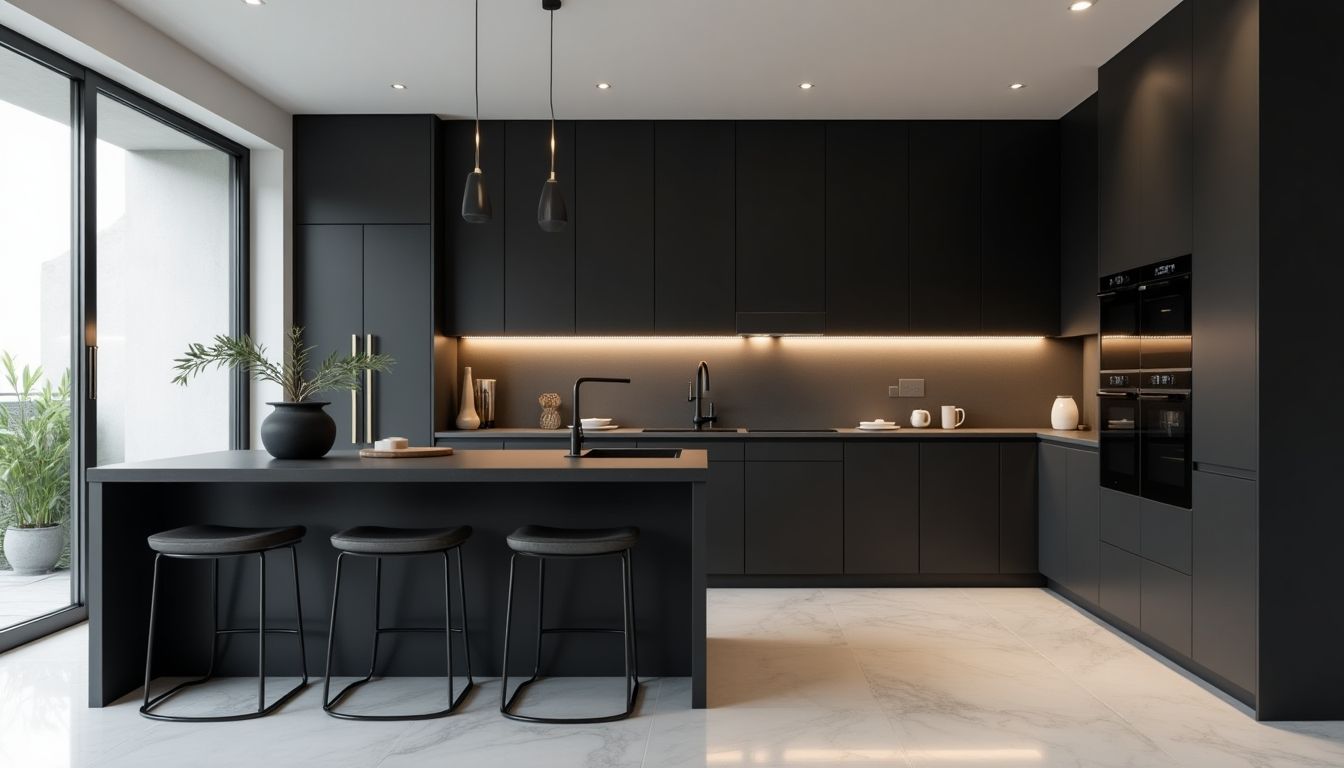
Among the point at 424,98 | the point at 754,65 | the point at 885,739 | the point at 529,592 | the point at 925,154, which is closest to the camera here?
the point at 885,739

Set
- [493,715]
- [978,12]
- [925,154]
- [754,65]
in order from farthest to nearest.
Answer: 1. [925,154]
2. [754,65]
3. [978,12]
4. [493,715]

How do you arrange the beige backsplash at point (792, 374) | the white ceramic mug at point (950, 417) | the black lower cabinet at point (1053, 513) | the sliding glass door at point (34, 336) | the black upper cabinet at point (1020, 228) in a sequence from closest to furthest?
the sliding glass door at point (34, 336) → the black lower cabinet at point (1053, 513) → the black upper cabinet at point (1020, 228) → the white ceramic mug at point (950, 417) → the beige backsplash at point (792, 374)

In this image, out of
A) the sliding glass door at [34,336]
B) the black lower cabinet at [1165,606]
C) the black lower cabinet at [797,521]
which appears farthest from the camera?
the black lower cabinet at [797,521]

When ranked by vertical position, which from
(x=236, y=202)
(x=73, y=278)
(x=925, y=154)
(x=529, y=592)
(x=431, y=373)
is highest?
(x=925, y=154)

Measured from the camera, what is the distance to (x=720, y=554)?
5.09 m

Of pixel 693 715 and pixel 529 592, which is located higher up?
pixel 529 592

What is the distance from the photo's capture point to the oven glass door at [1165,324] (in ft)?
11.4

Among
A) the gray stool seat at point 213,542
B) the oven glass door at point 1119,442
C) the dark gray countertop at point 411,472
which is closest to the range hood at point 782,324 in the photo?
the oven glass door at point 1119,442

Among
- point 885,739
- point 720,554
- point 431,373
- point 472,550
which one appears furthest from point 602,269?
point 885,739

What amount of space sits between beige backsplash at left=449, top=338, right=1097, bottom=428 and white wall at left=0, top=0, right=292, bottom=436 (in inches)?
49.8

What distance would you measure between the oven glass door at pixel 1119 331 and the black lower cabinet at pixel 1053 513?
30.5 inches

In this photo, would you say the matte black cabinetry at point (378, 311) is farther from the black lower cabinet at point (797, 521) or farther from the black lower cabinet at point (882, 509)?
the black lower cabinet at point (882, 509)

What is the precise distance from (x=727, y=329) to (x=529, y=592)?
2.49 metres

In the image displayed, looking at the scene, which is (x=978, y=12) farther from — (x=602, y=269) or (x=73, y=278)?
(x=73, y=278)
